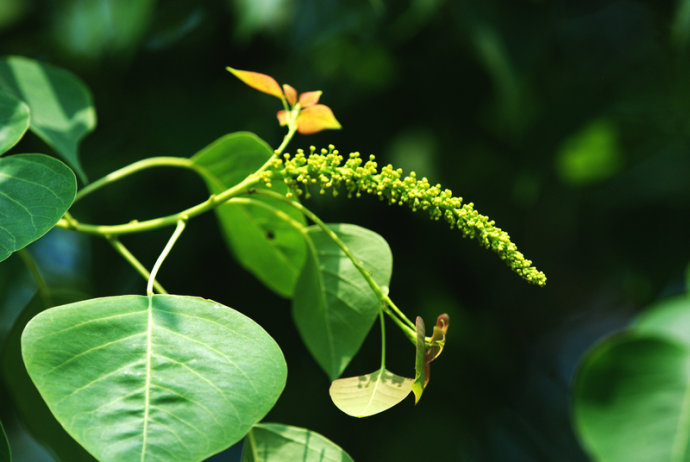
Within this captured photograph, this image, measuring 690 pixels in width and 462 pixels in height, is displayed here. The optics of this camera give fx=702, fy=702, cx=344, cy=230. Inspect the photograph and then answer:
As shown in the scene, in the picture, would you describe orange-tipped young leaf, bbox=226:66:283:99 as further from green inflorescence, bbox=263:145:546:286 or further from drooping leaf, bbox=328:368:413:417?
drooping leaf, bbox=328:368:413:417

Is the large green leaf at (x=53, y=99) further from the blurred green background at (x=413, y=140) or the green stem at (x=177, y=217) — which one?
the blurred green background at (x=413, y=140)

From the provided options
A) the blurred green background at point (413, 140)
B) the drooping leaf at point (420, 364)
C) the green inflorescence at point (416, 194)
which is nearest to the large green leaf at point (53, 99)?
the green inflorescence at point (416, 194)

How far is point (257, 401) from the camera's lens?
53 cm

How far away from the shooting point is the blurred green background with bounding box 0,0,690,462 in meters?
1.73

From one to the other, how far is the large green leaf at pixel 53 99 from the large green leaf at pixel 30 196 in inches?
9.1

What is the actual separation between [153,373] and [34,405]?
1.45ft

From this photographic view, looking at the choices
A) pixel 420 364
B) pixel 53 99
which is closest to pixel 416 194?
pixel 420 364

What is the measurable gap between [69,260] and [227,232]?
182 centimetres

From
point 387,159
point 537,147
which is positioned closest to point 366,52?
point 387,159

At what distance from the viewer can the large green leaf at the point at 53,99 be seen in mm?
885

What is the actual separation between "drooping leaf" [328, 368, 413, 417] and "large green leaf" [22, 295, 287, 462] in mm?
60

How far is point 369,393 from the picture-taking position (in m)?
0.58

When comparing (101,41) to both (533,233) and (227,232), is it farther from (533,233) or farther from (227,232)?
(533,233)

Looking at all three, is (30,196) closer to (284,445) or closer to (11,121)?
(11,121)
